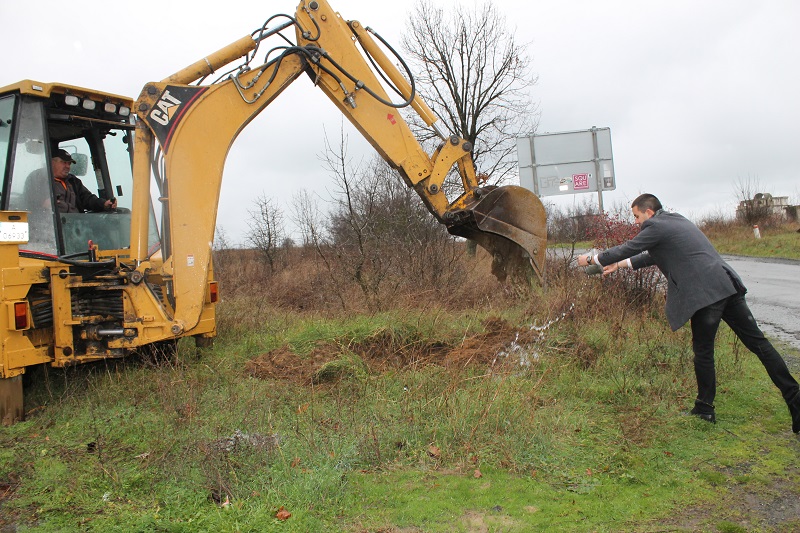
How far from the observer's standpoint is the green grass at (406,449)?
12.7 ft

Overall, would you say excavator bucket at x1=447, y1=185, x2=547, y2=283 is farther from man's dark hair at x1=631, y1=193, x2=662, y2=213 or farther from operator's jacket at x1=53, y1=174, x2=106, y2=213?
operator's jacket at x1=53, y1=174, x2=106, y2=213

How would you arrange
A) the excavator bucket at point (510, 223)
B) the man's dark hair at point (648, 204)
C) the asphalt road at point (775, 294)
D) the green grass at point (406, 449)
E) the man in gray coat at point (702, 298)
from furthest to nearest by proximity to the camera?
the asphalt road at point (775, 294) < the excavator bucket at point (510, 223) < the man's dark hair at point (648, 204) < the man in gray coat at point (702, 298) < the green grass at point (406, 449)

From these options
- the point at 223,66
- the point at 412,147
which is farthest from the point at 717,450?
the point at 223,66

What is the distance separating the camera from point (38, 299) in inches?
247

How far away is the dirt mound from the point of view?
6691mm

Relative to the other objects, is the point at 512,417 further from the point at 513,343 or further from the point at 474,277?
the point at 474,277

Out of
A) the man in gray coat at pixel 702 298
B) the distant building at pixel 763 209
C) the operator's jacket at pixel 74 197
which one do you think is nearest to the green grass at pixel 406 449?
the man in gray coat at pixel 702 298

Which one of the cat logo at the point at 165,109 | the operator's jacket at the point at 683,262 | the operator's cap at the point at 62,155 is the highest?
the cat logo at the point at 165,109

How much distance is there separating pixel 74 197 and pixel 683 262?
6196 mm

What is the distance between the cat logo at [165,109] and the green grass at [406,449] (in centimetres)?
247

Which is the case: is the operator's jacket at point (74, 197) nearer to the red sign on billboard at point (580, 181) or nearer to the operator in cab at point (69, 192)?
the operator in cab at point (69, 192)


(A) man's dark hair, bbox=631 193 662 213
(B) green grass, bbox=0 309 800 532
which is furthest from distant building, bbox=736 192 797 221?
(A) man's dark hair, bbox=631 193 662 213

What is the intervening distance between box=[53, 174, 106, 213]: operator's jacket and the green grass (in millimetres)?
1842

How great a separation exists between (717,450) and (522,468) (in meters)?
1.55
